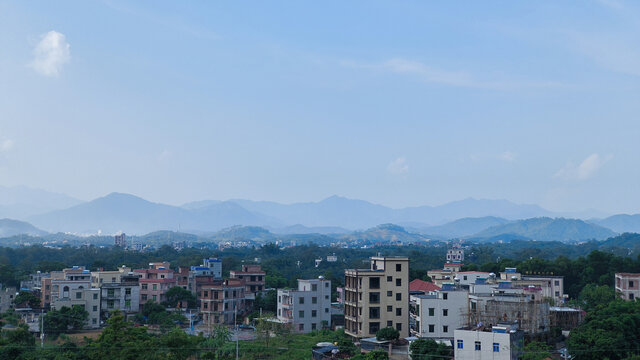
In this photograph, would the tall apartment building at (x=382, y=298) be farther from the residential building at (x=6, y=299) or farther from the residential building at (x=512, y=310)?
the residential building at (x=6, y=299)

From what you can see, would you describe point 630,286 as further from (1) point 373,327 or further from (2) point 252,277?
(2) point 252,277

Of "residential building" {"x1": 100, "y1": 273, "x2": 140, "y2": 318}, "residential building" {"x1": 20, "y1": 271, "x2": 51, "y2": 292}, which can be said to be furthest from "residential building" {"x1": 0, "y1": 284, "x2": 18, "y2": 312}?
"residential building" {"x1": 100, "y1": 273, "x2": 140, "y2": 318}

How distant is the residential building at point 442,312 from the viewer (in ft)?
92.5

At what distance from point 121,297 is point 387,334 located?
63.8ft

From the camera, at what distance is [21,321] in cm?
3419

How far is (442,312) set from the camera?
28359 mm

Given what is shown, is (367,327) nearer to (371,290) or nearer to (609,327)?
(371,290)

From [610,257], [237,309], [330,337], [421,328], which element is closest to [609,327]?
[421,328]

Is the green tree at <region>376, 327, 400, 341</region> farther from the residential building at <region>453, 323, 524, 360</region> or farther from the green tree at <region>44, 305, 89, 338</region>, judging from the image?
the green tree at <region>44, 305, 89, 338</region>

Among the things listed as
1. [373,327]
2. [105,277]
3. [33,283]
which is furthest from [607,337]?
[33,283]

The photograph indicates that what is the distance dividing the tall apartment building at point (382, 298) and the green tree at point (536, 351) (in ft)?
26.9

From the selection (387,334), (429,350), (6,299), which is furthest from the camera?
(6,299)

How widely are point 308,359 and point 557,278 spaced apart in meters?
23.0

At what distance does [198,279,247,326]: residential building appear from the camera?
3800 centimetres
